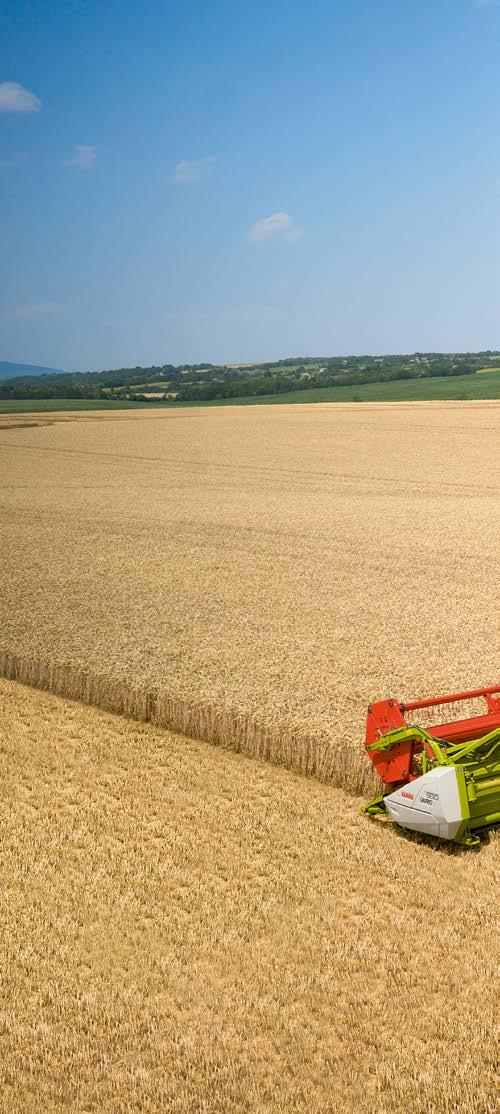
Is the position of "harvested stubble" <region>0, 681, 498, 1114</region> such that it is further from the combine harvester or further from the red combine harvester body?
the red combine harvester body

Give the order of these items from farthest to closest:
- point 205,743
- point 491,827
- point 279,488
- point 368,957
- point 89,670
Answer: point 279,488
point 89,670
point 205,743
point 491,827
point 368,957

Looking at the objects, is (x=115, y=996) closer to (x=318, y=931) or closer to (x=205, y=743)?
(x=318, y=931)

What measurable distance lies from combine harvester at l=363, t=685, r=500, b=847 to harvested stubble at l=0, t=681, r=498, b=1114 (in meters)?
0.25

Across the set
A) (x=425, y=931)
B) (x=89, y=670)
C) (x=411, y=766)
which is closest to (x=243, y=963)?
(x=425, y=931)

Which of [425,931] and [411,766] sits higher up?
[411,766]

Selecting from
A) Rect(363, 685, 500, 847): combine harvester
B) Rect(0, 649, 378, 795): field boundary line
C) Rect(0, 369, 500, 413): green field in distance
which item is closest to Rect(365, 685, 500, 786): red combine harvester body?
Rect(363, 685, 500, 847): combine harvester

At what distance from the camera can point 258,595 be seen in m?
12.3

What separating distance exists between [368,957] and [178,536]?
1233 centimetres

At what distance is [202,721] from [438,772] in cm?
283

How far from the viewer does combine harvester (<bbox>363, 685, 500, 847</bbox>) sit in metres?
5.86

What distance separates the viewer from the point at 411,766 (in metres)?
6.60

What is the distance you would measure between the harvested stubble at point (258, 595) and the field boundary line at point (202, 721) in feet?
0.05

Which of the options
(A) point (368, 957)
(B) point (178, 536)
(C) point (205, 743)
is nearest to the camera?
(A) point (368, 957)

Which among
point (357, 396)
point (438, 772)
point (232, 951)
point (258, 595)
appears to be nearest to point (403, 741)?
point (438, 772)
